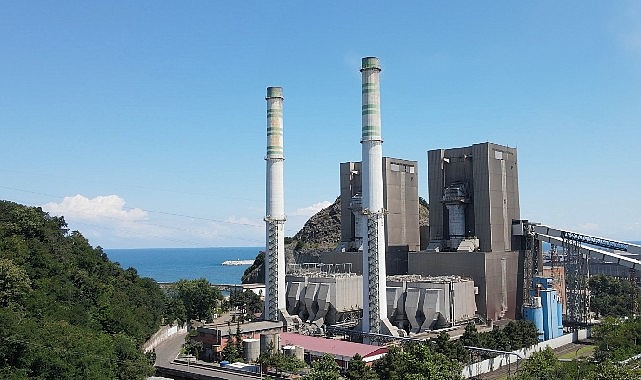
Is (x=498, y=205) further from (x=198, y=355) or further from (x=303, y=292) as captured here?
(x=198, y=355)

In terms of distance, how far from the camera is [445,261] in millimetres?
66188

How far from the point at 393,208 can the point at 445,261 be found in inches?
486

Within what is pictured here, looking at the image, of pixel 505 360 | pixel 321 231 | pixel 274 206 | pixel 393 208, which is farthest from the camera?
pixel 321 231

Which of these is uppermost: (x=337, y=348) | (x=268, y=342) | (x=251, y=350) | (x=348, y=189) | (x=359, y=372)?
(x=348, y=189)

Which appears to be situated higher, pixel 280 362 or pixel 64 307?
pixel 64 307

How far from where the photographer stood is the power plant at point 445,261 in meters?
55.8

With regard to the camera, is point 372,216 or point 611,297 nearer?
point 372,216

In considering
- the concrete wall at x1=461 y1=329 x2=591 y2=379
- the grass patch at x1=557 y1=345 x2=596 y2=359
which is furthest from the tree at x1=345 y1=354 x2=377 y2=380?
the grass patch at x1=557 y1=345 x2=596 y2=359

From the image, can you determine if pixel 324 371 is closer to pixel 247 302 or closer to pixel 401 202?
pixel 401 202

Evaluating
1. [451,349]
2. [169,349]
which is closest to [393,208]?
[169,349]

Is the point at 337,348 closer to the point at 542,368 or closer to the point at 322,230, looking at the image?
the point at 542,368

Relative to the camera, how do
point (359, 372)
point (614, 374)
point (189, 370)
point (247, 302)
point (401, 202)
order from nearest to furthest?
point (614, 374) → point (359, 372) → point (189, 370) → point (401, 202) → point (247, 302)

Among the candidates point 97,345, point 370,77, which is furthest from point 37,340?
point 370,77

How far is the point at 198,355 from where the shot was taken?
5222 cm
